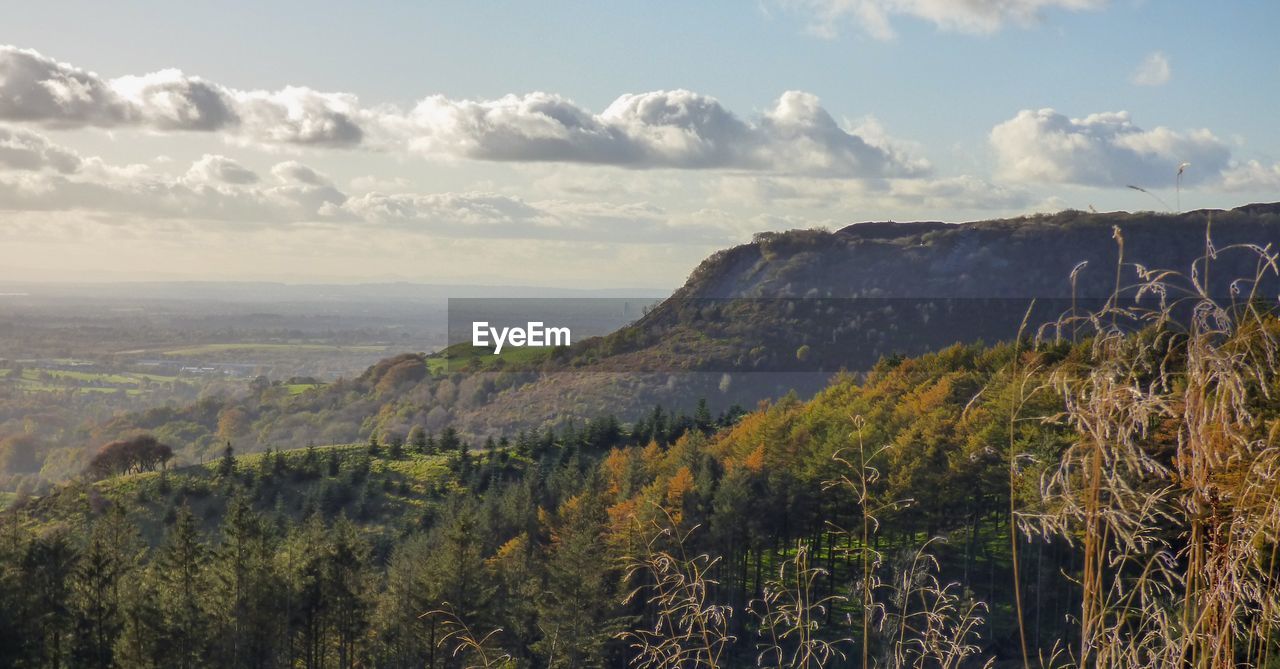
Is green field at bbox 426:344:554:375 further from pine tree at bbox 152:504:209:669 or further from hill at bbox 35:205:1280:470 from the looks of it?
pine tree at bbox 152:504:209:669

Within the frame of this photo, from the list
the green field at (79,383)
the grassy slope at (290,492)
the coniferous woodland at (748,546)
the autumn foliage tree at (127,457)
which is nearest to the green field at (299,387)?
the green field at (79,383)

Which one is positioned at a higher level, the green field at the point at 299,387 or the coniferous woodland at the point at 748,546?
the coniferous woodland at the point at 748,546

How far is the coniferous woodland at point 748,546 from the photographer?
Result: 320 cm

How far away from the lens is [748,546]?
3350cm

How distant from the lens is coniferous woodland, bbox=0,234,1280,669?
3.20 meters

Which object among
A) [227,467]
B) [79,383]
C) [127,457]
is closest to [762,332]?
[127,457]

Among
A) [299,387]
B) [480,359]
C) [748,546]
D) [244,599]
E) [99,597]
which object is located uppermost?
[99,597]

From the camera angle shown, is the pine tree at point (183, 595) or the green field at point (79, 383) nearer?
the pine tree at point (183, 595)

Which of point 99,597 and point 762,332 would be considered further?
point 762,332

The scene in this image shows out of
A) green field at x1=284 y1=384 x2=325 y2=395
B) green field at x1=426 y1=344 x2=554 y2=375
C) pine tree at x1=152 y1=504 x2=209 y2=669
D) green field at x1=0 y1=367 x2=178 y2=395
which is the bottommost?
green field at x1=0 y1=367 x2=178 y2=395

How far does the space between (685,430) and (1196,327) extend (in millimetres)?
51788

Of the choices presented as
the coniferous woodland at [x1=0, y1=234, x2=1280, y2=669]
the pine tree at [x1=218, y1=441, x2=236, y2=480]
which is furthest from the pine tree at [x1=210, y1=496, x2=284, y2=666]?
the pine tree at [x1=218, y1=441, x2=236, y2=480]

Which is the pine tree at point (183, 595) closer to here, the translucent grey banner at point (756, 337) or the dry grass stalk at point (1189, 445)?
the dry grass stalk at point (1189, 445)

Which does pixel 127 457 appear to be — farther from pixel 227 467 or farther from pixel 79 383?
pixel 79 383
